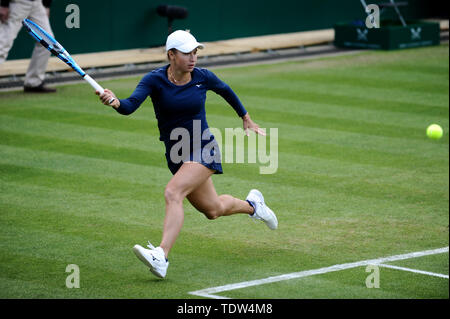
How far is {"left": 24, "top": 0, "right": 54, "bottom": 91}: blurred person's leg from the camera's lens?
557 inches

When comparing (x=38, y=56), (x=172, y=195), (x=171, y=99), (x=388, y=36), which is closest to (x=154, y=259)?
(x=172, y=195)

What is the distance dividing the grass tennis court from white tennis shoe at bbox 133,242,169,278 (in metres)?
0.13

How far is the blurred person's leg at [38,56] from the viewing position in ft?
46.4

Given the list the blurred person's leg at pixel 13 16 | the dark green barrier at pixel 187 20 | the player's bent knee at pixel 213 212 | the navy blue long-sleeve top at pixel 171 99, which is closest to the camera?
the navy blue long-sleeve top at pixel 171 99

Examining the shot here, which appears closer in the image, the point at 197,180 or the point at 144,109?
the point at 197,180

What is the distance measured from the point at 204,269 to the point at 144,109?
7.09 metres

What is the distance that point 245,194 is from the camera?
389 inches

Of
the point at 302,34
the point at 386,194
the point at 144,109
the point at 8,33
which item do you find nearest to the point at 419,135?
the point at 386,194

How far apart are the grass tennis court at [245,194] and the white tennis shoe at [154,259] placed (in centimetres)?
13

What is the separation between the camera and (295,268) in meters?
7.48

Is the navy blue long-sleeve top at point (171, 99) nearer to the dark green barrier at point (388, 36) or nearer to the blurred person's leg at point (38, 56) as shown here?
the blurred person's leg at point (38, 56)

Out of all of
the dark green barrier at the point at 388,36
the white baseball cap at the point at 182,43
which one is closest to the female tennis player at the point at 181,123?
the white baseball cap at the point at 182,43

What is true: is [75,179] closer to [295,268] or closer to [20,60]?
[295,268]
